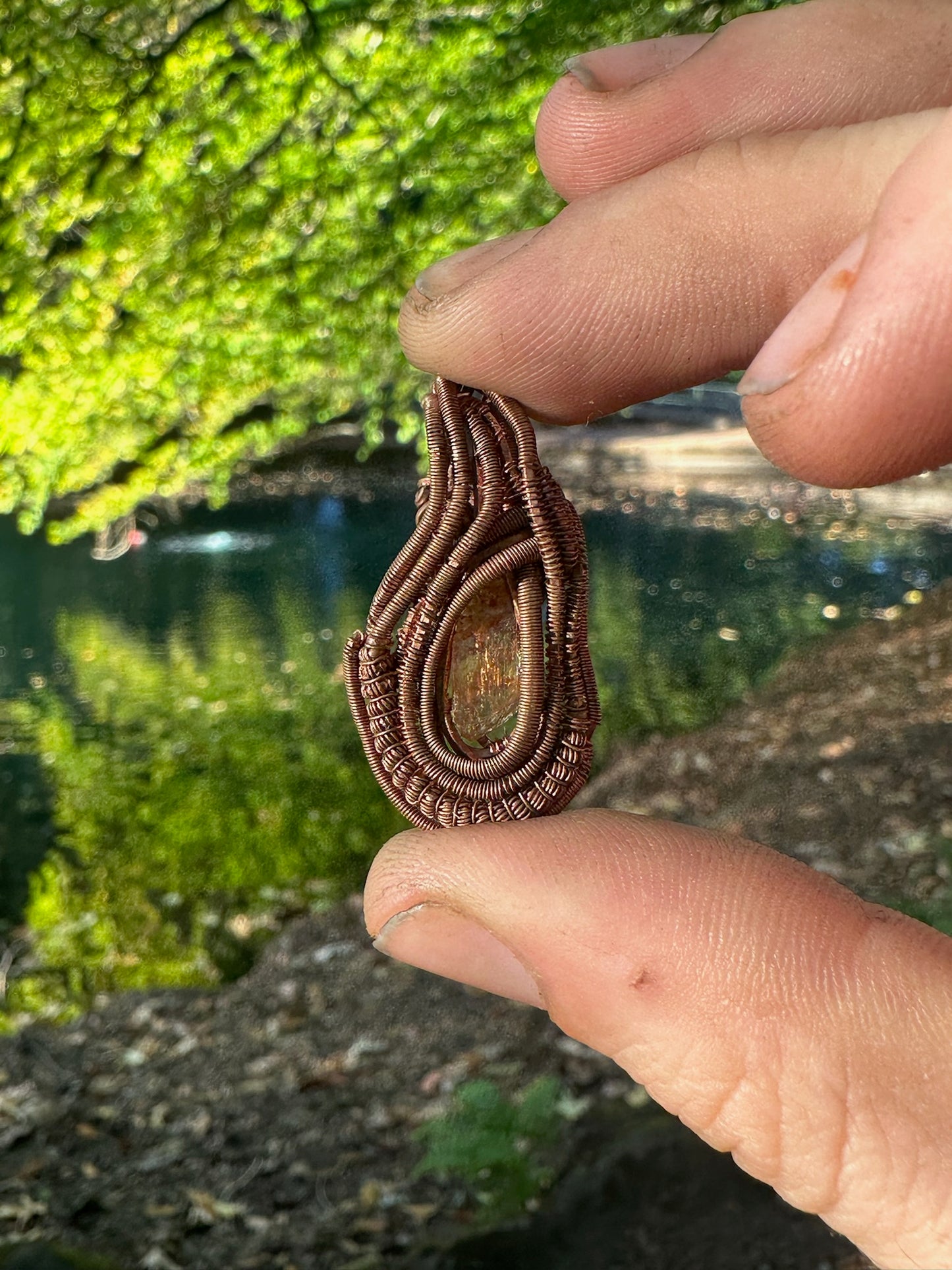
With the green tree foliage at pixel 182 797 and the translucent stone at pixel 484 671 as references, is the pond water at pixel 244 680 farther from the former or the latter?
the translucent stone at pixel 484 671

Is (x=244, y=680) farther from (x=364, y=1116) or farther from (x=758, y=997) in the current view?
(x=758, y=997)

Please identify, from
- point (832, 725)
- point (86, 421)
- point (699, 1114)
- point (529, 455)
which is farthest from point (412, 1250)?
point (86, 421)

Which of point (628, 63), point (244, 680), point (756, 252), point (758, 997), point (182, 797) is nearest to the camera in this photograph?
point (758, 997)

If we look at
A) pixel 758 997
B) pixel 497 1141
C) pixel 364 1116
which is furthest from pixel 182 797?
pixel 758 997

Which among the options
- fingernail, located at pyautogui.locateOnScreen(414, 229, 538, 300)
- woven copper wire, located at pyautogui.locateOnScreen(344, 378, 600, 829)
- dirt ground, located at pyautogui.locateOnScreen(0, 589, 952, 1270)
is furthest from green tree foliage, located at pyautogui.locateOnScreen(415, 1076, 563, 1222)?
fingernail, located at pyautogui.locateOnScreen(414, 229, 538, 300)

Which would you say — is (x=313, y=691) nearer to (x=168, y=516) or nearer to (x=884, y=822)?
(x=168, y=516)

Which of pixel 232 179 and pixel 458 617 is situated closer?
pixel 458 617
